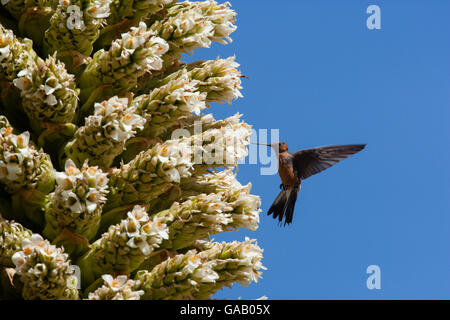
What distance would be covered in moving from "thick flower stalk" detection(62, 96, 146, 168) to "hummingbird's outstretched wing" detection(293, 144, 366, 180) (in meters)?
8.08

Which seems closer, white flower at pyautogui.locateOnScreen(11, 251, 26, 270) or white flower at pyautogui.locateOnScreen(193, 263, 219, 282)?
white flower at pyautogui.locateOnScreen(11, 251, 26, 270)

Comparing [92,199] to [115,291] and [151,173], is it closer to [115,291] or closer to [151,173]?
[151,173]

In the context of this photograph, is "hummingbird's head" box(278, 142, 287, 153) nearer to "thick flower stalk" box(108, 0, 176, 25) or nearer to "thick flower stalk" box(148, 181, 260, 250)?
"thick flower stalk" box(108, 0, 176, 25)

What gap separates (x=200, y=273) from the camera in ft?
26.0

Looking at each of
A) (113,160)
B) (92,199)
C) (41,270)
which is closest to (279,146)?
(113,160)

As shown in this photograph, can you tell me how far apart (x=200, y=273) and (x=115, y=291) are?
1.03m

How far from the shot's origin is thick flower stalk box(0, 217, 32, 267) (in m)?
7.59

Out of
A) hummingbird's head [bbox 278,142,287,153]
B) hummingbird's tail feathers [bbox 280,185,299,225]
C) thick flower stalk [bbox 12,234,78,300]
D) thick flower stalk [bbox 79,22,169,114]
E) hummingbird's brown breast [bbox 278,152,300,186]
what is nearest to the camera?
thick flower stalk [bbox 12,234,78,300]

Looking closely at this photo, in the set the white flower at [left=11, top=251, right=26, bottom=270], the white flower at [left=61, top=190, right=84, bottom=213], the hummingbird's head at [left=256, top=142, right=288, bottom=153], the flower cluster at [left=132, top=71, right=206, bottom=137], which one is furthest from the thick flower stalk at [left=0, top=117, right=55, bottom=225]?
the hummingbird's head at [left=256, top=142, right=288, bottom=153]

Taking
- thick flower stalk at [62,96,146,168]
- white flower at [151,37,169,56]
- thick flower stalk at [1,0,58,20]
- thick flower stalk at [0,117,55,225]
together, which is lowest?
thick flower stalk at [0,117,55,225]

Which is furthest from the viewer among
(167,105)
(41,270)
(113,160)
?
(113,160)

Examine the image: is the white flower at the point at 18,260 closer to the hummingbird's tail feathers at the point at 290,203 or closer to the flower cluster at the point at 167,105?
A: the flower cluster at the point at 167,105

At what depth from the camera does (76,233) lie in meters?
7.95
